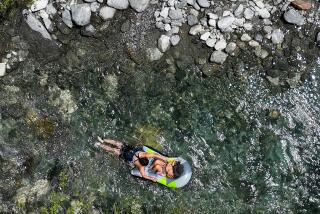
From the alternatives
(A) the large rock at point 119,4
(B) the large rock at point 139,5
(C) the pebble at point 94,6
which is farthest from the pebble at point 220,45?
(C) the pebble at point 94,6

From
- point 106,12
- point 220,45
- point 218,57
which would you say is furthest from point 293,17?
point 106,12

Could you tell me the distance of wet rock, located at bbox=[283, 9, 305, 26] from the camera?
8.62 meters

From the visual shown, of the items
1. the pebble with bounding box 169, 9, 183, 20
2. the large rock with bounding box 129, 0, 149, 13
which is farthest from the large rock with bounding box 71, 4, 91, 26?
the pebble with bounding box 169, 9, 183, 20

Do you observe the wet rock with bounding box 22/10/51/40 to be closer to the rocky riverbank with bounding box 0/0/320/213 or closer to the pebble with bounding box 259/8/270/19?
the rocky riverbank with bounding box 0/0/320/213

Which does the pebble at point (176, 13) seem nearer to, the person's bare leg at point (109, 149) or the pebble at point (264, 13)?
the pebble at point (264, 13)

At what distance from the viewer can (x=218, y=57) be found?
8828 mm

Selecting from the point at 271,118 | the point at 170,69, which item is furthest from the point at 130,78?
the point at 271,118

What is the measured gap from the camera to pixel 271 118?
891 cm

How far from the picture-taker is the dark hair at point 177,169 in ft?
29.5

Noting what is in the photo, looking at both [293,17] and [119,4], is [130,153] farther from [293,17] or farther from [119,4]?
[293,17]

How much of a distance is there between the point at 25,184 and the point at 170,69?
3124 millimetres

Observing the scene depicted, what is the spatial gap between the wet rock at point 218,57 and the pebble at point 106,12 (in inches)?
69.0

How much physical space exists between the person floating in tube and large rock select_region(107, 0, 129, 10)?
2188 millimetres

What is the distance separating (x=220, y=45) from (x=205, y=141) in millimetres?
1580
